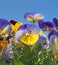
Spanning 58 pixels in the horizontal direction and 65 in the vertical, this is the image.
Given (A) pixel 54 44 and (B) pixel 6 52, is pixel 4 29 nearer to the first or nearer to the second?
(B) pixel 6 52

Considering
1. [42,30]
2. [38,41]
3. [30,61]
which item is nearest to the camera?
[30,61]

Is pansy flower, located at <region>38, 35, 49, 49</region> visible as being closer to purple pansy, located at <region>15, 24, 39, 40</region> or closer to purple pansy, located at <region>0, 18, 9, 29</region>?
purple pansy, located at <region>15, 24, 39, 40</region>

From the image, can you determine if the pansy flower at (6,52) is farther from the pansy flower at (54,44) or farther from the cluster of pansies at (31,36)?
the pansy flower at (54,44)

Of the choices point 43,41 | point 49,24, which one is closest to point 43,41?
point 43,41

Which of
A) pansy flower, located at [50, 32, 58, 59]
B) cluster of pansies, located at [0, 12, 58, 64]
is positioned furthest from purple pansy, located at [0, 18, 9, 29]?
pansy flower, located at [50, 32, 58, 59]

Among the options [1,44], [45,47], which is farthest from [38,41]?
[1,44]

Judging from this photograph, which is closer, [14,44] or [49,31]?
A: [14,44]

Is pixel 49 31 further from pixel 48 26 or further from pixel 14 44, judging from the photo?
pixel 14 44

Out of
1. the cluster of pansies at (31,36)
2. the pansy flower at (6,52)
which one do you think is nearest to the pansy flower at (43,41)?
the cluster of pansies at (31,36)
